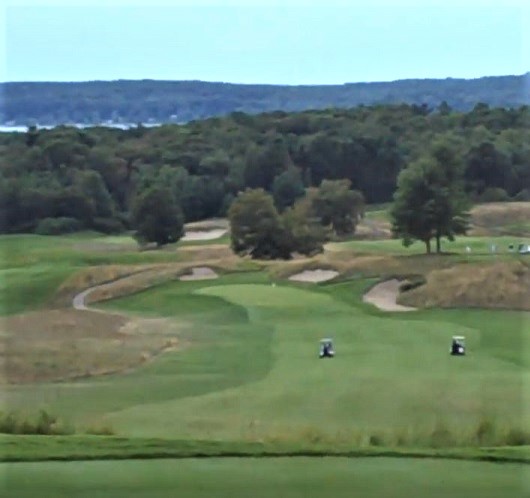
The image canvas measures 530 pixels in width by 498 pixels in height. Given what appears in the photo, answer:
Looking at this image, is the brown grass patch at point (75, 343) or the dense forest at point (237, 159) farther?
the dense forest at point (237, 159)

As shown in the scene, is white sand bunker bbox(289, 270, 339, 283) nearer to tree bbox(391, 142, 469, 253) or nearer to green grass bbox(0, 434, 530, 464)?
tree bbox(391, 142, 469, 253)

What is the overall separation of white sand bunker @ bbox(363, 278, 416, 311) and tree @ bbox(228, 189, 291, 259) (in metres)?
3.20

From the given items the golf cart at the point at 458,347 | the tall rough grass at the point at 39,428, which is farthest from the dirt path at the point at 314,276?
the tall rough grass at the point at 39,428

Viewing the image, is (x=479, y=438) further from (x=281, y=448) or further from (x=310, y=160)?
(x=310, y=160)

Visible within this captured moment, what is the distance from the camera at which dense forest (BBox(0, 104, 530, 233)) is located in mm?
22125

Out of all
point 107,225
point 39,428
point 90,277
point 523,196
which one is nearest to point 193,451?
point 39,428

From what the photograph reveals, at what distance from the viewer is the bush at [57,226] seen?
22.3 metres

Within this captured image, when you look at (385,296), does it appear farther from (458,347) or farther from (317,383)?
(317,383)

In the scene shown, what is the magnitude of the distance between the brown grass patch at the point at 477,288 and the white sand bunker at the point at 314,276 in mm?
1633

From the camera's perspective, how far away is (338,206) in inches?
991

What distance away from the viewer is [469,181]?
25531 mm

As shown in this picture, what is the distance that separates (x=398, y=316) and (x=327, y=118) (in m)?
14.6

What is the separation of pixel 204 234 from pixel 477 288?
8576mm

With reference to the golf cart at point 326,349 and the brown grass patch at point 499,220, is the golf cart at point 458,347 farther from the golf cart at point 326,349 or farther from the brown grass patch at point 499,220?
the brown grass patch at point 499,220
